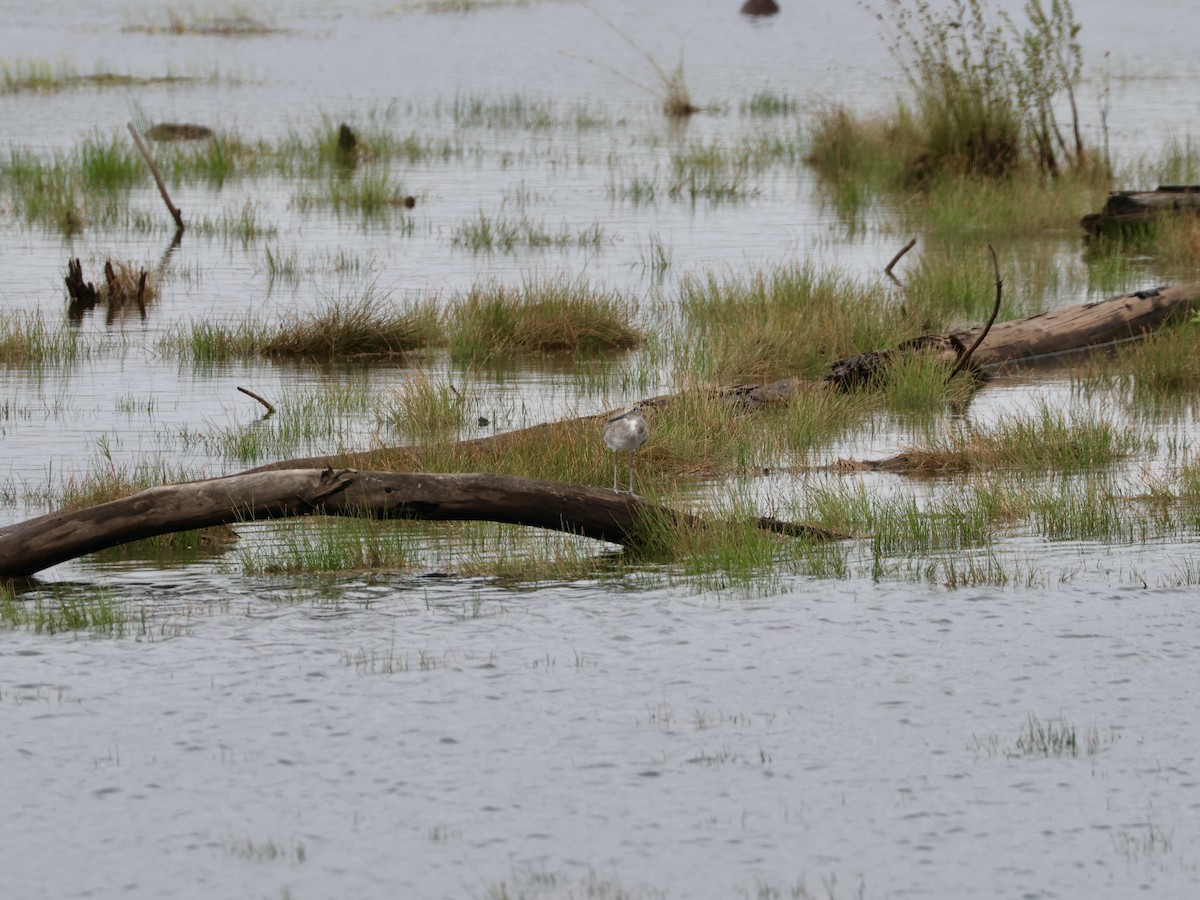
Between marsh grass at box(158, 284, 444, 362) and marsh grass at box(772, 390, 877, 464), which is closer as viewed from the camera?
marsh grass at box(772, 390, 877, 464)

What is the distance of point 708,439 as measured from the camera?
987 cm

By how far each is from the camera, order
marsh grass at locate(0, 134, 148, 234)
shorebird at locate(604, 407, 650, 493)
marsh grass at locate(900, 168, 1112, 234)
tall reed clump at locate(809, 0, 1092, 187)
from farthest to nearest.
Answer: tall reed clump at locate(809, 0, 1092, 187) < marsh grass at locate(0, 134, 148, 234) < marsh grass at locate(900, 168, 1112, 234) < shorebird at locate(604, 407, 650, 493)

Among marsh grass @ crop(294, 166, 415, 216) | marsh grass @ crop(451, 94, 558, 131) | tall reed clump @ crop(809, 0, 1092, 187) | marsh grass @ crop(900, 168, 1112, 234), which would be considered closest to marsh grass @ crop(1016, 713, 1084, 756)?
marsh grass @ crop(900, 168, 1112, 234)

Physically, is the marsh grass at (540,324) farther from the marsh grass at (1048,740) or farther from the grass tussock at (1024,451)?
the marsh grass at (1048,740)

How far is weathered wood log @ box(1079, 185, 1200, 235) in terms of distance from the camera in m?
18.0

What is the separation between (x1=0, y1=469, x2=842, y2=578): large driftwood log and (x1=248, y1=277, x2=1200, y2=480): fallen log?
6.15 ft

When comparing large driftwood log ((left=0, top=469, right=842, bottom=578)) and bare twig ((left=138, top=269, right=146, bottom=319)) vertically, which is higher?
bare twig ((left=138, top=269, right=146, bottom=319))

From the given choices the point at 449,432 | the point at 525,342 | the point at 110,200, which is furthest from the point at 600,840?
the point at 110,200

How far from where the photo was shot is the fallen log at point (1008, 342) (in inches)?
425

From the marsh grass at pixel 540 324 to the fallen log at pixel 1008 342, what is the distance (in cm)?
244

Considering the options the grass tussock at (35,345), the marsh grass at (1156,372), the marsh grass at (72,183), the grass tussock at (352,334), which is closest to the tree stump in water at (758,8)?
the marsh grass at (72,183)

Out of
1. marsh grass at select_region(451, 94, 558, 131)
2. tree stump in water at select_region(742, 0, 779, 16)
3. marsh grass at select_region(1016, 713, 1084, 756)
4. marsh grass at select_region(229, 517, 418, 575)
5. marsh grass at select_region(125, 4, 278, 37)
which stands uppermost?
tree stump in water at select_region(742, 0, 779, 16)

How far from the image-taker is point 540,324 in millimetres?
13875

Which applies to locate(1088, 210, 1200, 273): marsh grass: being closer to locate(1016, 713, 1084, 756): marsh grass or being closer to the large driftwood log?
the large driftwood log
